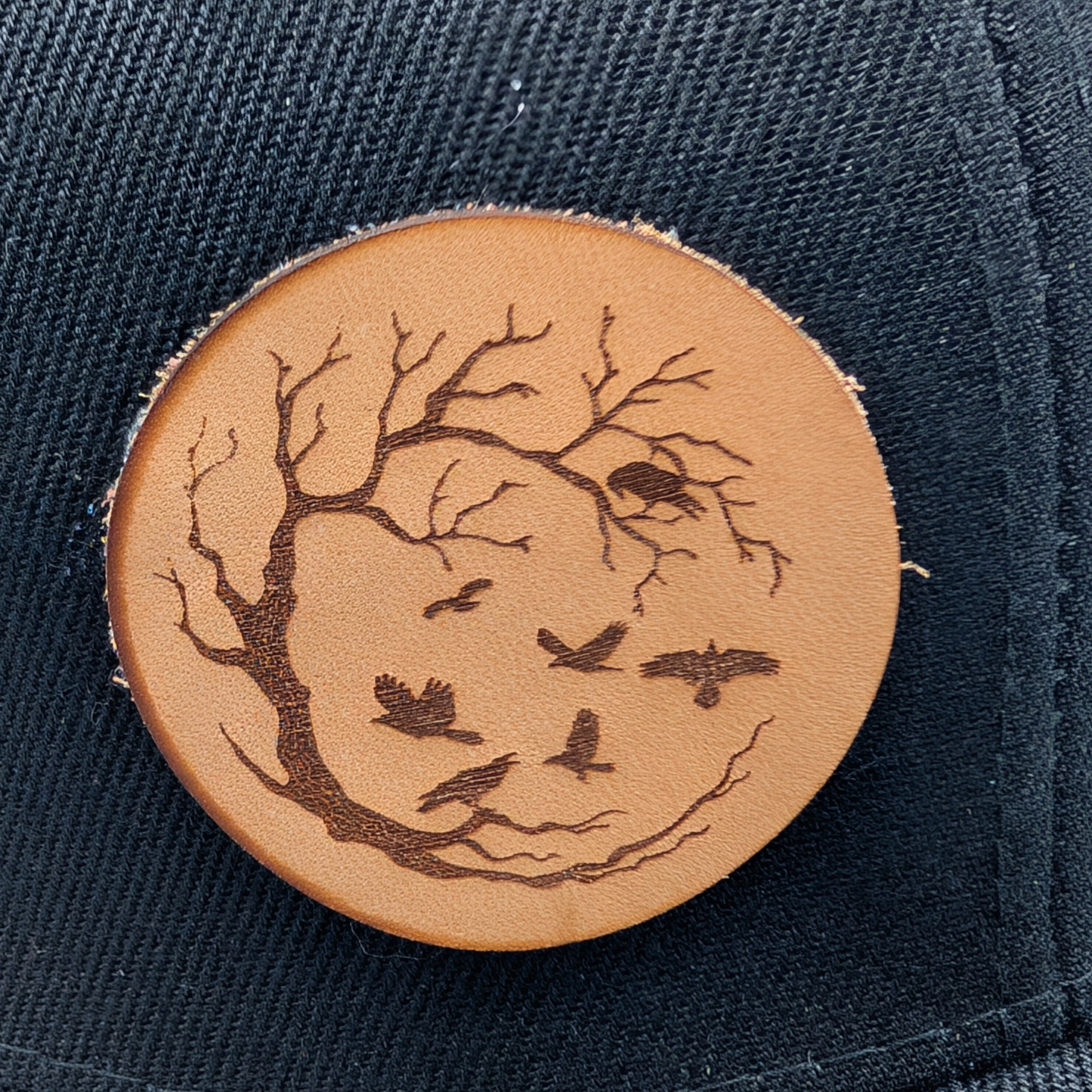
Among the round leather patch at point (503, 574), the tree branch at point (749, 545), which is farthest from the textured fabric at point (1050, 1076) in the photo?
the tree branch at point (749, 545)

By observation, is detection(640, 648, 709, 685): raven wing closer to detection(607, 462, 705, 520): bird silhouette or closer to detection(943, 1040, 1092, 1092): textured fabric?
A: detection(607, 462, 705, 520): bird silhouette

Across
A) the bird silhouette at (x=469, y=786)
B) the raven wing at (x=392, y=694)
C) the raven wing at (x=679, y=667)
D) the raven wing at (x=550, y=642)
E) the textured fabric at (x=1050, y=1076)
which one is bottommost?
the textured fabric at (x=1050, y=1076)

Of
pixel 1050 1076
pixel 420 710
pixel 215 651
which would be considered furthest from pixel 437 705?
pixel 1050 1076

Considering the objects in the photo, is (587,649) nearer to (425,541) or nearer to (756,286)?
(425,541)

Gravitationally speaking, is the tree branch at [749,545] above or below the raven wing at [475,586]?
Result: above

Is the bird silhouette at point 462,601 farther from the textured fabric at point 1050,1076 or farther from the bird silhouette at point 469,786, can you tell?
the textured fabric at point 1050,1076

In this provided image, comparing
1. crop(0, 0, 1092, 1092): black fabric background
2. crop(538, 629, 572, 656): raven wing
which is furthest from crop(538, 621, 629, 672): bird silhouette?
crop(0, 0, 1092, 1092): black fabric background

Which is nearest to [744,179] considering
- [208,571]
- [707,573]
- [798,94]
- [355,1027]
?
[798,94]
